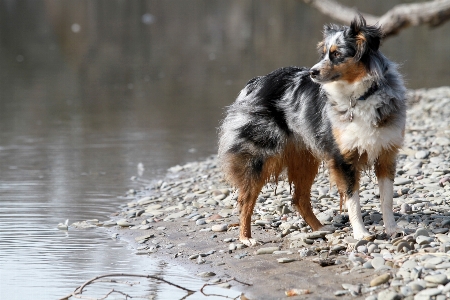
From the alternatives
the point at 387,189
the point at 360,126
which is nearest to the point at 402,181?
the point at 387,189

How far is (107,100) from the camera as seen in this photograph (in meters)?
14.6

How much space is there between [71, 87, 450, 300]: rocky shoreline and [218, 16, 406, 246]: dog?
0.24 m

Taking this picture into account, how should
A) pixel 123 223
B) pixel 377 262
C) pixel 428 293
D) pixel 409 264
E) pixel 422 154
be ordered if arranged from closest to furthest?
pixel 428 293
pixel 409 264
pixel 377 262
pixel 123 223
pixel 422 154

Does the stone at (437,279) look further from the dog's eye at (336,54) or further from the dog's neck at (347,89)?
the dog's eye at (336,54)

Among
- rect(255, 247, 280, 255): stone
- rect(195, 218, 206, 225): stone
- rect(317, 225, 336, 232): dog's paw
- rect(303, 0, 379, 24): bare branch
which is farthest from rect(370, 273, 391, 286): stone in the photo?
rect(303, 0, 379, 24): bare branch

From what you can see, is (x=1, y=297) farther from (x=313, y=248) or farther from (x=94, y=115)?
(x=94, y=115)

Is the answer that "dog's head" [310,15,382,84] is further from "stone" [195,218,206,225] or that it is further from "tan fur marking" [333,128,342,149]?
"stone" [195,218,206,225]

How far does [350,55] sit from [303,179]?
1373 mm

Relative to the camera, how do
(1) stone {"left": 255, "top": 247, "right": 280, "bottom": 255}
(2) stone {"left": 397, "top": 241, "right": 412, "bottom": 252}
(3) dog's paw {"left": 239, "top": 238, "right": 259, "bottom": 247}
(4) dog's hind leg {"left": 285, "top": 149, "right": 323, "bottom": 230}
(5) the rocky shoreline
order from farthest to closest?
(4) dog's hind leg {"left": 285, "top": 149, "right": 323, "bottom": 230}, (3) dog's paw {"left": 239, "top": 238, "right": 259, "bottom": 247}, (1) stone {"left": 255, "top": 247, "right": 280, "bottom": 255}, (2) stone {"left": 397, "top": 241, "right": 412, "bottom": 252}, (5) the rocky shoreline

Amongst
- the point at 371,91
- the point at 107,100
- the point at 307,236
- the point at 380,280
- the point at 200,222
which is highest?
the point at 107,100

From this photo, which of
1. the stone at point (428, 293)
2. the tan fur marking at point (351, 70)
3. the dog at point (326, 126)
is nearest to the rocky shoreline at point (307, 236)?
the stone at point (428, 293)

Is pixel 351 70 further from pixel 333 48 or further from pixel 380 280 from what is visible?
pixel 380 280

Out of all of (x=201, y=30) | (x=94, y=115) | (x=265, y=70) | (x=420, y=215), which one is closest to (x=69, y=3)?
(x=201, y=30)

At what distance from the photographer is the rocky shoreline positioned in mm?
4555
